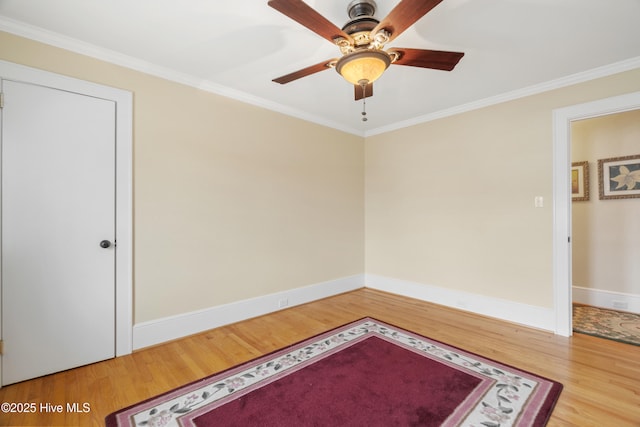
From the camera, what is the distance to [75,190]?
2168mm

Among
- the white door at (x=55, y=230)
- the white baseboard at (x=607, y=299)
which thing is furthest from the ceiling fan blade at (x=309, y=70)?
the white baseboard at (x=607, y=299)

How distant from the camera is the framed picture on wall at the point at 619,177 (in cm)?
333

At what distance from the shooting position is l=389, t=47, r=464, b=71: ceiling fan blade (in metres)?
1.69

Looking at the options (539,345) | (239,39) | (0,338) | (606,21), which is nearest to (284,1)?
(239,39)

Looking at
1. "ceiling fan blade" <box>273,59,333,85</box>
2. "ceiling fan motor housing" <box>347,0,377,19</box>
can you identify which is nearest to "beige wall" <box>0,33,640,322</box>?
"ceiling fan blade" <box>273,59,333,85</box>

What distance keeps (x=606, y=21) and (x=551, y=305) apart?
97.1 inches

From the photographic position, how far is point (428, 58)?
1769mm

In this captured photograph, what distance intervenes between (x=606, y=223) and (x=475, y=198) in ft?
5.94

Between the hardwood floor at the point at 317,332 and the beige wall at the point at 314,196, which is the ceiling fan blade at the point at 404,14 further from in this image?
the hardwood floor at the point at 317,332

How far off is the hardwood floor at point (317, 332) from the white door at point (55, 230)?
208 mm

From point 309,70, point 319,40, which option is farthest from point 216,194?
point 319,40

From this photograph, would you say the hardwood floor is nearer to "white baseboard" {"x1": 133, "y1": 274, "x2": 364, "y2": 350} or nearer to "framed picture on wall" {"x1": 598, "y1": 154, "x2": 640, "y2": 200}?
"white baseboard" {"x1": 133, "y1": 274, "x2": 364, "y2": 350}

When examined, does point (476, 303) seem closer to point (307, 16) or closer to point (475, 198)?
point (475, 198)

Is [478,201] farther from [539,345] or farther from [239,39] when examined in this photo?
[239,39]
